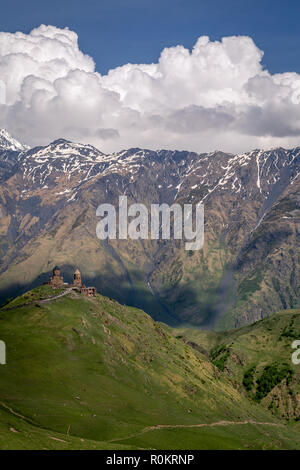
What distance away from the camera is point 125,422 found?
200 meters
